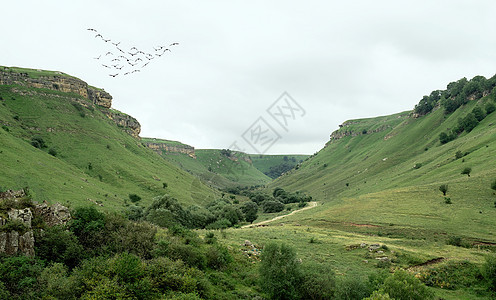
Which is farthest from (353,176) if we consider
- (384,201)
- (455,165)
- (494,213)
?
(494,213)

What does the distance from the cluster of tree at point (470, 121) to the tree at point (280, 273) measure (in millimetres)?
110806

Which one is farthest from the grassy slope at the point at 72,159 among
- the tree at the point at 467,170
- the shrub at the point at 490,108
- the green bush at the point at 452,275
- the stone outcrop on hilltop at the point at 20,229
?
the shrub at the point at 490,108

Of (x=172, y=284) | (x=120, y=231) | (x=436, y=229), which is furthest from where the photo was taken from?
(x=436, y=229)

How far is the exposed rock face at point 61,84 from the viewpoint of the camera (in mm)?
102625

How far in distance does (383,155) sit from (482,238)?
326 feet

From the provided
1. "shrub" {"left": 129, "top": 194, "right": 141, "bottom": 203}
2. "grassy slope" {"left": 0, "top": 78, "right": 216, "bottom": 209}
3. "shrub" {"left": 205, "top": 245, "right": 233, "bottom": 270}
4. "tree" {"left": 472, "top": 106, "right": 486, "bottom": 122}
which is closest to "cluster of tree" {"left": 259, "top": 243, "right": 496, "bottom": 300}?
"shrub" {"left": 205, "top": 245, "right": 233, "bottom": 270}

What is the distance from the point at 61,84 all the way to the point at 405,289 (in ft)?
476

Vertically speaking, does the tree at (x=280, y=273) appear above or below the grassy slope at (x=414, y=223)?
above

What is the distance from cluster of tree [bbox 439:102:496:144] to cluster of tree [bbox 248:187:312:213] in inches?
2372

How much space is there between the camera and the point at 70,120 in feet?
342

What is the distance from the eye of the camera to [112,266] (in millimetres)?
17641

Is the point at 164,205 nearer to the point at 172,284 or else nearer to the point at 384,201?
the point at 172,284

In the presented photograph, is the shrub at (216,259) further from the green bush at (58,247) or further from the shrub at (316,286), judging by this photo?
the green bush at (58,247)

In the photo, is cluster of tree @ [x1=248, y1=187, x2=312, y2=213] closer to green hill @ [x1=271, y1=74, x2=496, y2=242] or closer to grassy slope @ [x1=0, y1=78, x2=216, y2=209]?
green hill @ [x1=271, y1=74, x2=496, y2=242]
